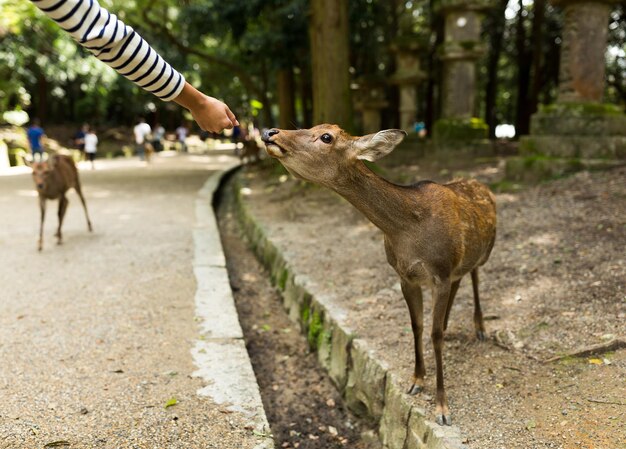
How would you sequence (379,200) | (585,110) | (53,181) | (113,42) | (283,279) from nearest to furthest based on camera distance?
1. (113,42)
2. (379,200)
3. (283,279)
4. (53,181)
5. (585,110)

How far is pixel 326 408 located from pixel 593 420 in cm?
200

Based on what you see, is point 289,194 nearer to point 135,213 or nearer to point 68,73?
point 135,213

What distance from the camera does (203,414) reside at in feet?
10.7

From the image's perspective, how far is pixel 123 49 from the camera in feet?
7.26

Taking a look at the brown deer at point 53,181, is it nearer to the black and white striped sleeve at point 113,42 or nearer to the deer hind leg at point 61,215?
the deer hind leg at point 61,215

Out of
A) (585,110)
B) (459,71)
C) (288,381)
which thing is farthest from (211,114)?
(459,71)

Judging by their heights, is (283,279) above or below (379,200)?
below

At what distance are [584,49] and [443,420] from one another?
6908 millimetres

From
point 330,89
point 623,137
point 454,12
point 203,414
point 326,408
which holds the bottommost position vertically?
point 326,408

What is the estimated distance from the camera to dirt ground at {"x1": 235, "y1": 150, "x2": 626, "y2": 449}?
294 cm

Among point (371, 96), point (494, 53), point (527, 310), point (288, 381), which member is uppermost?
point (494, 53)

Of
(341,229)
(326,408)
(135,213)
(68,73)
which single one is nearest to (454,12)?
(341,229)

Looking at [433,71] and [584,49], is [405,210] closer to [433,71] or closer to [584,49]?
[584,49]

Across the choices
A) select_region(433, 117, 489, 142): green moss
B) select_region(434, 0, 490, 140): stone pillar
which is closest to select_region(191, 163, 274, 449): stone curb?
select_region(433, 117, 489, 142): green moss
